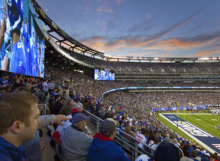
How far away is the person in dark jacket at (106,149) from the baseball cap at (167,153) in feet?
1.66

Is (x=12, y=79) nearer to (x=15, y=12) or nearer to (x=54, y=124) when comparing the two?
(x=54, y=124)

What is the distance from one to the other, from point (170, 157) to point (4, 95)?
1.88 meters

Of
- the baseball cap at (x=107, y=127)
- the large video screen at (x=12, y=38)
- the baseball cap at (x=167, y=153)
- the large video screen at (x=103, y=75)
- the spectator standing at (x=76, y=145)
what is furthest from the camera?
the large video screen at (x=103, y=75)

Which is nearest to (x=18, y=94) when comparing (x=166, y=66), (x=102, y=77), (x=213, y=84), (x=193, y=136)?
(x=193, y=136)

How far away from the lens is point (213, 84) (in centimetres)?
5741

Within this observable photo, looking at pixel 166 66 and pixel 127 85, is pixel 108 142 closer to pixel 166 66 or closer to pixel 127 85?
pixel 127 85

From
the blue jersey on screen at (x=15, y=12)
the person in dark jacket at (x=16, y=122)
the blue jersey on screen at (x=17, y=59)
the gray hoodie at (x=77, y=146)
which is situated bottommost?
the gray hoodie at (x=77, y=146)

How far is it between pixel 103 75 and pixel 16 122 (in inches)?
1654

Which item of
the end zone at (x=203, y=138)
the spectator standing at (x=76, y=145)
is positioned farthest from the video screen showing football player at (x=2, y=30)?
the end zone at (x=203, y=138)

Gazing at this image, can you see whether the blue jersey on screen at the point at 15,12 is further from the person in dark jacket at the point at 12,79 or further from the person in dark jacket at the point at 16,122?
the person in dark jacket at the point at 16,122

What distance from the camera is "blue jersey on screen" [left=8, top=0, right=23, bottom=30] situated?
7.07 meters

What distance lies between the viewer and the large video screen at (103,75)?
134ft

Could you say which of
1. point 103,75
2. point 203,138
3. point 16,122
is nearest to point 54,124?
point 16,122

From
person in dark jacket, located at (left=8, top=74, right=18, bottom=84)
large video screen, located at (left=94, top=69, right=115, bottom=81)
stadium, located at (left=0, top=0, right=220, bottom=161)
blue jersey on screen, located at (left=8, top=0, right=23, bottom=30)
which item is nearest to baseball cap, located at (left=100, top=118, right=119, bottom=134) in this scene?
stadium, located at (left=0, top=0, right=220, bottom=161)
